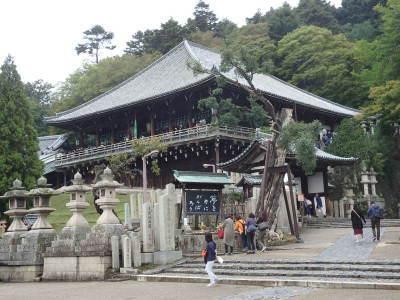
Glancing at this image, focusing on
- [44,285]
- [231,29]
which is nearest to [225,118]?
[44,285]

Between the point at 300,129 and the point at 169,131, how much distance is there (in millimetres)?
21412

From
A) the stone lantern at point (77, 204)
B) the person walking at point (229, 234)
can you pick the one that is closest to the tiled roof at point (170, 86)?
the person walking at point (229, 234)

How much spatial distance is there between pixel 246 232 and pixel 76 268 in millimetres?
5413

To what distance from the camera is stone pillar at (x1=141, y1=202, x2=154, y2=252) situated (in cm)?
1542

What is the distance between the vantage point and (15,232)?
1758 cm

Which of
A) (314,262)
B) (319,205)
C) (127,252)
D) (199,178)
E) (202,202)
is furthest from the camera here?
(319,205)

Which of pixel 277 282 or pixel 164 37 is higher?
pixel 164 37

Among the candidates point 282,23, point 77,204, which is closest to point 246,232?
point 77,204

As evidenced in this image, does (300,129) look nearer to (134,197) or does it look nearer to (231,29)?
(134,197)

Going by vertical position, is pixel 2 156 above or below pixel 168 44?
below

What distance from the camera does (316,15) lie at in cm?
6906

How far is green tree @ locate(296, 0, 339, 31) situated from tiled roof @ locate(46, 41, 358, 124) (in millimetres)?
24426

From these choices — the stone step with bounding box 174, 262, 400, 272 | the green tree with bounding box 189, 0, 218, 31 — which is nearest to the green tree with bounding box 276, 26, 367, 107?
the green tree with bounding box 189, 0, 218, 31

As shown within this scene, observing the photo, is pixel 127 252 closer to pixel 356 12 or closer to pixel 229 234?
pixel 229 234
